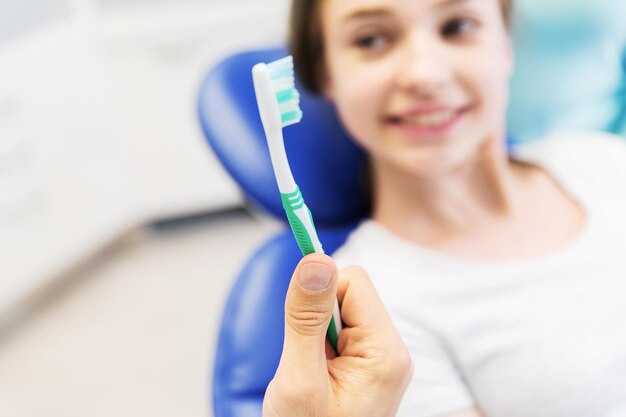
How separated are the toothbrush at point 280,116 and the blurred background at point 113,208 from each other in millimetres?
1076

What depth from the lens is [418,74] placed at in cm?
64

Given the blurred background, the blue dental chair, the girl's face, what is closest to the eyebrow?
the girl's face

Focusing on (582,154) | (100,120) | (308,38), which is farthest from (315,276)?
(100,120)

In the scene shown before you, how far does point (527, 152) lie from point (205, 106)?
0.39 m

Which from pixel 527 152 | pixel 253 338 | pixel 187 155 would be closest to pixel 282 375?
pixel 253 338

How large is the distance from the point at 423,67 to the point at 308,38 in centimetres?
17

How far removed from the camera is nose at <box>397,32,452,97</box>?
25.3 inches

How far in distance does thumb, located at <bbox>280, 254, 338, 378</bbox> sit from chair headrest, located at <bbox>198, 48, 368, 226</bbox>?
1.54 feet

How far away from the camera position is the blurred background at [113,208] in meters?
1.50

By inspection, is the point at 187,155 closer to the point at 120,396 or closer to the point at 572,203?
the point at 120,396

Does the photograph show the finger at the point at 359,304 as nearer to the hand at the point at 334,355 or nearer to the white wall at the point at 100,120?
the hand at the point at 334,355

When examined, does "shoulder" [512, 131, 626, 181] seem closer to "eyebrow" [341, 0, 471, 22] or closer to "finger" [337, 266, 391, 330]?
"eyebrow" [341, 0, 471, 22]

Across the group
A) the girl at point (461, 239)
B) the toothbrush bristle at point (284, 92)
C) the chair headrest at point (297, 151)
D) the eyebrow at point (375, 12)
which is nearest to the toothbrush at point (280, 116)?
the toothbrush bristle at point (284, 92)

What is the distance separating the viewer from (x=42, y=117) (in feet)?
5.37
